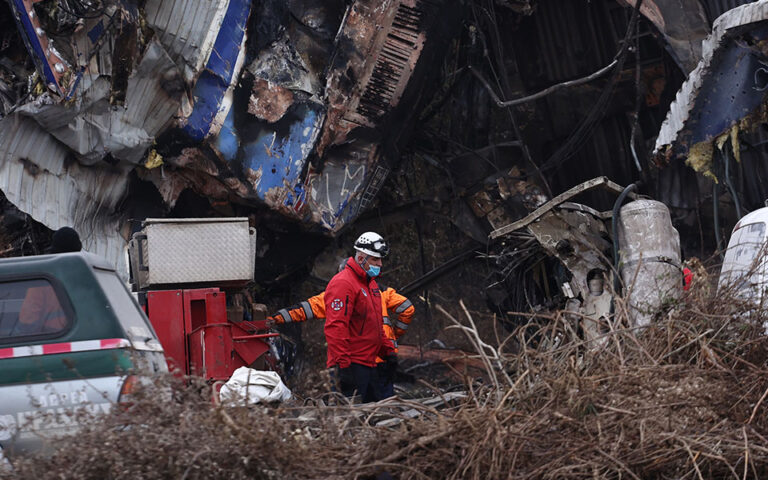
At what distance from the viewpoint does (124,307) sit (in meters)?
5.25

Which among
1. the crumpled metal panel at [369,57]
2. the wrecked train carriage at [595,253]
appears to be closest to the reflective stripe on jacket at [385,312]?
the wrecked train carriage at [595,253]

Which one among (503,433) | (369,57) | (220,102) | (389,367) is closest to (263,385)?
(503,433)

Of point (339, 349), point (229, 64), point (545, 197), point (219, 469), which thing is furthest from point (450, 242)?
point (219, 469)

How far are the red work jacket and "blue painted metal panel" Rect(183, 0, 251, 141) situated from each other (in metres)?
3.29

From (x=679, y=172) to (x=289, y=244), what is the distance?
4.63m

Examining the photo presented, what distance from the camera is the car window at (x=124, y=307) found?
16.6 ft

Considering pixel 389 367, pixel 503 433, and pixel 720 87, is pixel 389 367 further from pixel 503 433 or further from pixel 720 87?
pixel 503 433

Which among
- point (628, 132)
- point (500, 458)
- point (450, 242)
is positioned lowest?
point (500, 458)

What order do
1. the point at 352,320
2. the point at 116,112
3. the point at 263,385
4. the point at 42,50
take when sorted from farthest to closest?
the point at 116,112, the point at 42,50, the point at 352,320, the point at 263,385

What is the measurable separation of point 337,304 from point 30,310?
2.98m

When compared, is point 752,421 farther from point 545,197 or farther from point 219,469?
point 545,197

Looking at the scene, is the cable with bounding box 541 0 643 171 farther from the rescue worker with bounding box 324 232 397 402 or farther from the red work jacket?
the red work jacket

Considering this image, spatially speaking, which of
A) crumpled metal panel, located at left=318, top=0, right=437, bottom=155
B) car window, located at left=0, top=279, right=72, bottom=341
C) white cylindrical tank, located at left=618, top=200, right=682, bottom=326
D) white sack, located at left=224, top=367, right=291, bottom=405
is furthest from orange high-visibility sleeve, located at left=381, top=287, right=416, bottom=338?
car window, located at left=0, top=279, right=72, bottom=341

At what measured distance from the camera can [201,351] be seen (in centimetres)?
760
